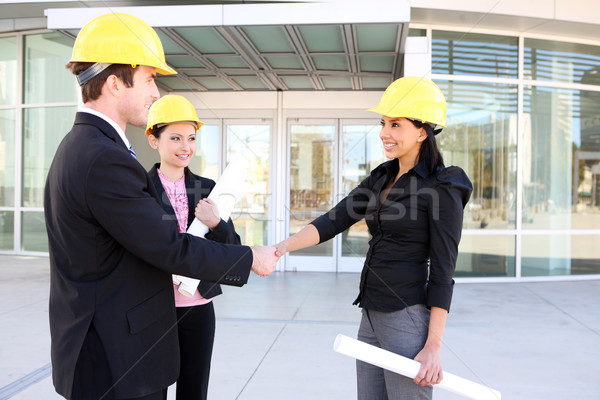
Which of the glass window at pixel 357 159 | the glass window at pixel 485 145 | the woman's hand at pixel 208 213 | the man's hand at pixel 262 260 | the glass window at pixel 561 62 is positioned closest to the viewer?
the man's hand at pixel 262 260

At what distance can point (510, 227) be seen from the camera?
7926 mm

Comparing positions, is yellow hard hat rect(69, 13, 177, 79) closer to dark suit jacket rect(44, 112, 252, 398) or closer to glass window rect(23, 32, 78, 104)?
dark suit jacket rect(44, 112, 252, 398)

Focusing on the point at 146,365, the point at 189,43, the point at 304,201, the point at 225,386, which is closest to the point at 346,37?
the point at 189,43

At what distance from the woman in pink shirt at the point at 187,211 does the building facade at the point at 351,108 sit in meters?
3.46

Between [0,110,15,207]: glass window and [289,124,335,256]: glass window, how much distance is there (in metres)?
6.13

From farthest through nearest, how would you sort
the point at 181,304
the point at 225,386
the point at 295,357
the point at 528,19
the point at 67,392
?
the point at 528,19 → the point at 295,357 → the point at 225,386 → the point at 181,304 → the point at 67,392

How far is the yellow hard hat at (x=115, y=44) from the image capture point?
154cm

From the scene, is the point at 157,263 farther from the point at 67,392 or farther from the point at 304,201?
the point at 304,201

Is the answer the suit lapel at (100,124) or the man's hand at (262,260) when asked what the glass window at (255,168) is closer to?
the man's hand at (262,260)

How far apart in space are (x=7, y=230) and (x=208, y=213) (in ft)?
32.8

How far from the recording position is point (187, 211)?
8.42ft

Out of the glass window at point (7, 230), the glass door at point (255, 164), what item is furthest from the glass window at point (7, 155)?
the glass door at point (255, 164)

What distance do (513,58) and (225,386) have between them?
682 cm

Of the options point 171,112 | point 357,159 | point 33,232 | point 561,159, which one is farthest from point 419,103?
point 33,232
